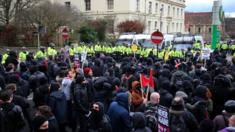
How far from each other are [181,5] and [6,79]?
Result: 8466 cm

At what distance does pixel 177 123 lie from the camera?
6348 mm

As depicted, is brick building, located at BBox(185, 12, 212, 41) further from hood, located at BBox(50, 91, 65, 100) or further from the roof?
hood, located at BBox(50, 91, 65, 100)

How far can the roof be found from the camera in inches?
4237

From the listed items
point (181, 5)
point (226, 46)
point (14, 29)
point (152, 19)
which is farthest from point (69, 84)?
point (181, 5)

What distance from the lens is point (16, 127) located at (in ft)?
23.0

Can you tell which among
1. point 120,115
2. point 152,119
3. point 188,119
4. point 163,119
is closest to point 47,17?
point 120,115

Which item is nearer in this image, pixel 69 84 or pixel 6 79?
pixel 69 84

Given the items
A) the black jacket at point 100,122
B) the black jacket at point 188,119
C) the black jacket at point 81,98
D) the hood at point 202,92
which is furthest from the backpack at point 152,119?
the black jacket at point 81,98

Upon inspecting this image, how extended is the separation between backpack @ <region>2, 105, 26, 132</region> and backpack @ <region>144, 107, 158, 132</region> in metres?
2.33

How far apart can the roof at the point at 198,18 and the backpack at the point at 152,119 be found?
4071 inches

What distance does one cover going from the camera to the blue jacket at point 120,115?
7102 mm

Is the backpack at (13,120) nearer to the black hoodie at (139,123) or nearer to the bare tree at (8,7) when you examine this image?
the black hoodie at (139,123)

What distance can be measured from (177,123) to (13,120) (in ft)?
9.71

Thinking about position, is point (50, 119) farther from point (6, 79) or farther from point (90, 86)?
point (6, 79)
